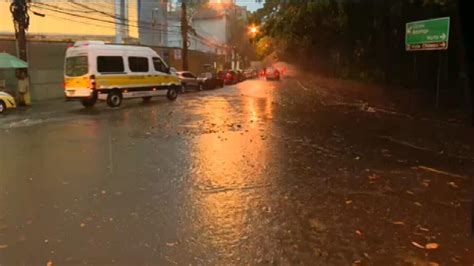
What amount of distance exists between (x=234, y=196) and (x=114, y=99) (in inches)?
615

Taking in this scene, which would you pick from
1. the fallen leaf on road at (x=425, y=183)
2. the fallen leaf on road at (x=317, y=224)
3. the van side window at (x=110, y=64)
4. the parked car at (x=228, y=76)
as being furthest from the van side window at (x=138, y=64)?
the parked car at (x=228, y=76)

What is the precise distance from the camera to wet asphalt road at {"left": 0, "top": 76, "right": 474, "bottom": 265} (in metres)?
4.82

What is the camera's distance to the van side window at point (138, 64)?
21984mm

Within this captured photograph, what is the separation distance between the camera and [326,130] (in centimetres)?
1384

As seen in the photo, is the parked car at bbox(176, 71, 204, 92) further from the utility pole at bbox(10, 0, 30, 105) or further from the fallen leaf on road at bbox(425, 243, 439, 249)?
the fallen leaf on road at bbox(425, 243, 439, 249)

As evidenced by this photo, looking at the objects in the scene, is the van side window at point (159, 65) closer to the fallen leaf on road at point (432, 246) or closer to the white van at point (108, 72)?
the white van at point (108, 72)

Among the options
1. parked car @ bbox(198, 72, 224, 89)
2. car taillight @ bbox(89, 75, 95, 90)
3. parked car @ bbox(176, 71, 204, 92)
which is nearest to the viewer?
car taillight @ bbox(89, 75, 95, 90)

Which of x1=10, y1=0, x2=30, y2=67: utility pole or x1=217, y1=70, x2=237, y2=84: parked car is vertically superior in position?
x1=10, y1=0, x2=30, y2=67: utility pole

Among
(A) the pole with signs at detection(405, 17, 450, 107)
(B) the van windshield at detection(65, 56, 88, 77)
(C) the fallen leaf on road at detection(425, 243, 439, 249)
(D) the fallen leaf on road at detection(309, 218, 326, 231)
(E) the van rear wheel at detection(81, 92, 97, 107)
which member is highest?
(A) the pole with signs at detection(405, 17, 450, 107)

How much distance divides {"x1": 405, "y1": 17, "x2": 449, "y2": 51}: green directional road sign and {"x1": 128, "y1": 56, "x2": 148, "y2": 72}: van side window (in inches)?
456

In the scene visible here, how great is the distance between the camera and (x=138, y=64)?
22422mm

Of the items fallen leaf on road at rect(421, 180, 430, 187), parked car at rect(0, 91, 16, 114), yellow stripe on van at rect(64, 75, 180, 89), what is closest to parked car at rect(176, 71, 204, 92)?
yellow stripe on van at rect(64, 75, 180, 89)

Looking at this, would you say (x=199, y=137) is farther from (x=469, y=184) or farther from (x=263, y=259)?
(x=263, y=259)

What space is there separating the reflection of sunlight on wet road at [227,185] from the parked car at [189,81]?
18942 mm
